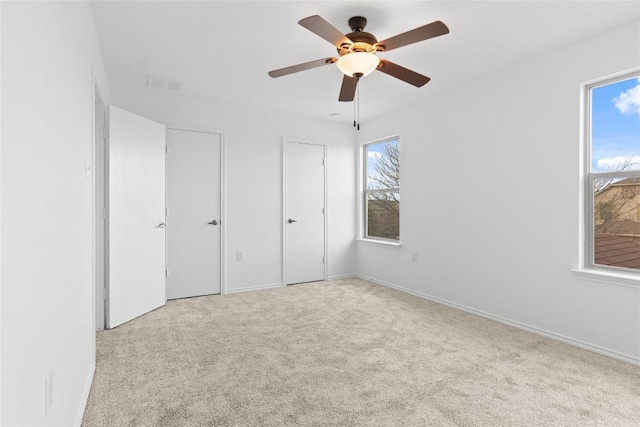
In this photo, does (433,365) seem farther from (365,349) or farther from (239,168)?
(239,168)

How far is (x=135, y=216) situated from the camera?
12.1 feet

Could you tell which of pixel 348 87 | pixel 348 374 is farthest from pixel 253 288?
pixel 348 87

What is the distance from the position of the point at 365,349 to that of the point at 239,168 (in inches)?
114

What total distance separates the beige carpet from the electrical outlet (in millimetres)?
660

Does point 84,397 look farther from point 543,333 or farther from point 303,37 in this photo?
point 543,333

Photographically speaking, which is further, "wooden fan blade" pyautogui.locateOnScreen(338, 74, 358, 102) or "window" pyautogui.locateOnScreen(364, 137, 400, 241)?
"window" pyautogui.locateOnScreen(364, 137, 400, 241)

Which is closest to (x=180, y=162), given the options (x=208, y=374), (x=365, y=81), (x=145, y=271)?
(x=145, y=271)

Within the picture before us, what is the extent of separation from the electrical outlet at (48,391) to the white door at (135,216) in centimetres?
215

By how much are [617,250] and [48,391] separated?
3.65 m

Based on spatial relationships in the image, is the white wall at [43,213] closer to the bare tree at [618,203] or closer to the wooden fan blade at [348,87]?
the wooden fan blade at [348,87]

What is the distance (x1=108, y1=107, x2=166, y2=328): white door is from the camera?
341 cm

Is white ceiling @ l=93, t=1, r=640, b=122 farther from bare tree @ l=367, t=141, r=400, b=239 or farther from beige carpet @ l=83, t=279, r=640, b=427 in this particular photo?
beige carpet @ l=83, t=279, r=640, b=427

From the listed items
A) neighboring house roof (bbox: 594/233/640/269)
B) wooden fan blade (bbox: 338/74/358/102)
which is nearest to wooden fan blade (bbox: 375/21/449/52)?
wooden fan blade (bbox: 338/74/358/102)

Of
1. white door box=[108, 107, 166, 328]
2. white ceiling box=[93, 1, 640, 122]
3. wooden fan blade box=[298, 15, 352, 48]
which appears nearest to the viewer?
wooden fan blade box=[298, 15, 352, 48]
